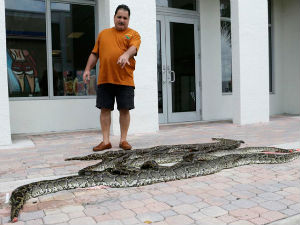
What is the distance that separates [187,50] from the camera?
1074 cm

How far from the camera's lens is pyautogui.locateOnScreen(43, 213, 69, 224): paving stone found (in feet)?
9.38

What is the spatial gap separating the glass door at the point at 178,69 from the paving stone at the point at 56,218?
7293 millimetres

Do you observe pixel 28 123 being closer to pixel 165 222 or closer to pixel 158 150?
pixel 158 150

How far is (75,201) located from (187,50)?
319 inches

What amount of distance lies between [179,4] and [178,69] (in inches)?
76.8

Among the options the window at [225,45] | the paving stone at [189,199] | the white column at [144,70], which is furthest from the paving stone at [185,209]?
the window at [225,45]

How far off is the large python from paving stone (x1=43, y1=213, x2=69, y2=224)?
0.81 feet

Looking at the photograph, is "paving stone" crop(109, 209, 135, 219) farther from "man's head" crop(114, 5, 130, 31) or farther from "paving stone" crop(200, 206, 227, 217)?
"man's head" crop(114, 5, 130, 31)

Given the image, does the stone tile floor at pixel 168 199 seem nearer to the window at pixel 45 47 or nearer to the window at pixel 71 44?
the window at pixel 45 47

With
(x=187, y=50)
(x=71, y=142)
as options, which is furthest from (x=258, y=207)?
(x=187, y=50)

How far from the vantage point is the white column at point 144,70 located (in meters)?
8.26

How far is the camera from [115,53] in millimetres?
5777

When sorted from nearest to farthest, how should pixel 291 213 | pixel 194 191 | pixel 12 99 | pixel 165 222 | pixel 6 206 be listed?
1. pixel 165 222
2. pixel 291 213
3. pixel 6 206
4. pixel 194 191
5. pixel 12 99

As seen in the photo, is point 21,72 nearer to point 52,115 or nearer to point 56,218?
point 52,115
